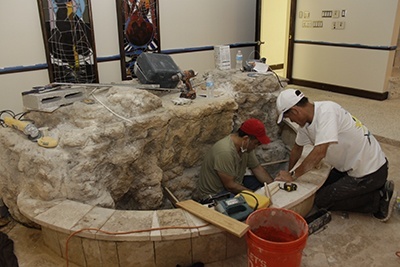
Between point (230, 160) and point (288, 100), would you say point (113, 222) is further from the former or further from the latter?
point (288, 100)

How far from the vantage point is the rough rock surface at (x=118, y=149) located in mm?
2232

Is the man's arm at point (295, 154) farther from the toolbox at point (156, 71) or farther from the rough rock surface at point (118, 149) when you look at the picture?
the toolbox at point (156, 71)

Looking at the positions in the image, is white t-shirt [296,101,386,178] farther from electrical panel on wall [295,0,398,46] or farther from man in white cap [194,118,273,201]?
electrical panel on wall [295,0,398,46]

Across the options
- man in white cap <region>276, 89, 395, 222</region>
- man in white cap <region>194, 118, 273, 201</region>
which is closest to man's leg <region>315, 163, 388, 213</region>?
man in white cap <region>276, 89, 395, 222</region>

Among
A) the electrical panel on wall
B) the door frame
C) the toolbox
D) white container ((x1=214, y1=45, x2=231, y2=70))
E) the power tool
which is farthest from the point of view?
the door frame

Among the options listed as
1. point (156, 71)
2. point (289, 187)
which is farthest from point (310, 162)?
point (156, 71)

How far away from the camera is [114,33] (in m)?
4.39

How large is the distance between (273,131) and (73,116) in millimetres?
2161

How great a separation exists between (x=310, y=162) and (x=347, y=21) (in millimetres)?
4113

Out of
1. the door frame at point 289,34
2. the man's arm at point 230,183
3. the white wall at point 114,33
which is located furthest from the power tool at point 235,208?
the door frame at point 289,34

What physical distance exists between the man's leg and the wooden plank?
1028 mm

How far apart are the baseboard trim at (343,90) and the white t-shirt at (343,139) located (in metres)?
3.30

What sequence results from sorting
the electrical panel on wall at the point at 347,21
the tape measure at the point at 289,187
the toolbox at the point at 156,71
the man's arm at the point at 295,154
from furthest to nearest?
the electrical panel on wall at the point at 347,21 → the toolbox at the point at 156,71 → the man's arm at the point at 295,154 → the tape measure at the point at 289,187

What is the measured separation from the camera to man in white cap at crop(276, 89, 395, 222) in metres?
2.36
